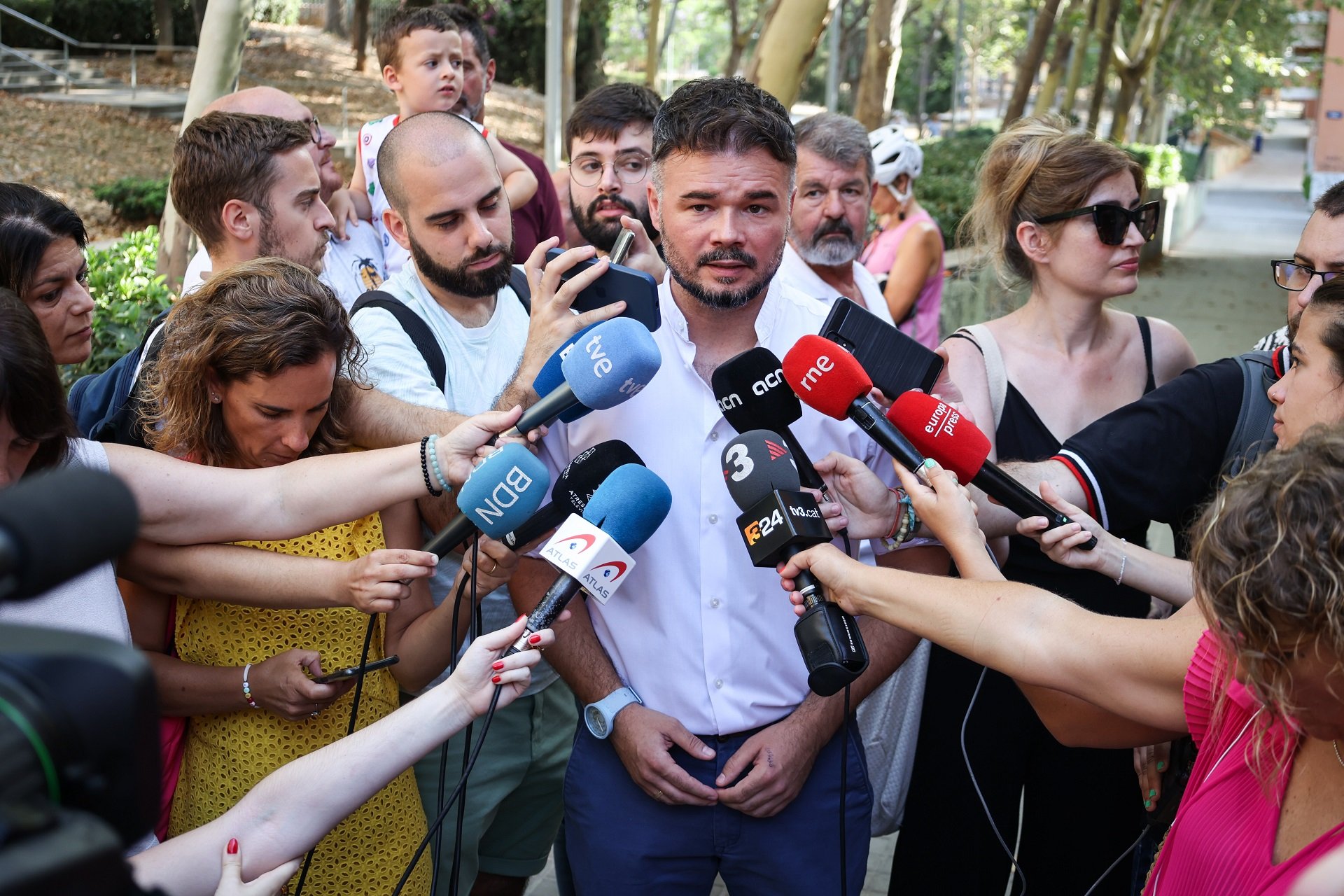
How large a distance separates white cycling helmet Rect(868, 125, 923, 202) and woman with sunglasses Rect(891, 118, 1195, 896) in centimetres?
263

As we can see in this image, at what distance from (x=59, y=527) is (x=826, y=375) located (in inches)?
62.4

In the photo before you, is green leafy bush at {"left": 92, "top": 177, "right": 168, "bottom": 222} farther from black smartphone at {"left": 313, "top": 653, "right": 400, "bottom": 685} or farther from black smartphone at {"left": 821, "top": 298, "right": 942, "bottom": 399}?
black smartphone at {"left": 821, "top": 298, "right": 942, "bottom": 399}

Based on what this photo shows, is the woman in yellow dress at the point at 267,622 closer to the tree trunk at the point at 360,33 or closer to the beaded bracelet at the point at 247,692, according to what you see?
the beaded bracelet at the point at 247,692

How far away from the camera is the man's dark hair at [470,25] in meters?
5.42

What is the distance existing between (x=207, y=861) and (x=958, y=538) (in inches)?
59.1

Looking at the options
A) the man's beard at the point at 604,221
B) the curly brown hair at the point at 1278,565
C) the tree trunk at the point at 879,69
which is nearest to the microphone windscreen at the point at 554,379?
the curly brown hair at the point at 1278,565

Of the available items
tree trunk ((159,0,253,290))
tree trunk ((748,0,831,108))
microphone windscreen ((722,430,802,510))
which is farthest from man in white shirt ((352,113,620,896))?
tree trunk ((748,0,831,108))

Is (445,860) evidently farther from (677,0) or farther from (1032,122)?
(677,0)

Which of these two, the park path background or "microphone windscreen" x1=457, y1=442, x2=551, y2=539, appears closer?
"microphone windscreen" x1=457, y1=442, x2=551, y2=539

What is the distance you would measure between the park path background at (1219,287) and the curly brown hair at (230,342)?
1.28 metres

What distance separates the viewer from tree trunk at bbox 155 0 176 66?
89.0 ft

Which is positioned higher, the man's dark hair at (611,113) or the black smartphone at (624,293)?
the man's dark hair at (611,113)

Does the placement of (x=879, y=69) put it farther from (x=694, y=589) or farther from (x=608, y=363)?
(x=608, y=363)

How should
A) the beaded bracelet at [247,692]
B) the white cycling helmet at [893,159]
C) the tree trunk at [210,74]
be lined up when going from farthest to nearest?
1. the tree trunk at [210,74]
2. the white cycling helmet at [893,159]
3. the beaded bracelet at [247,692]
